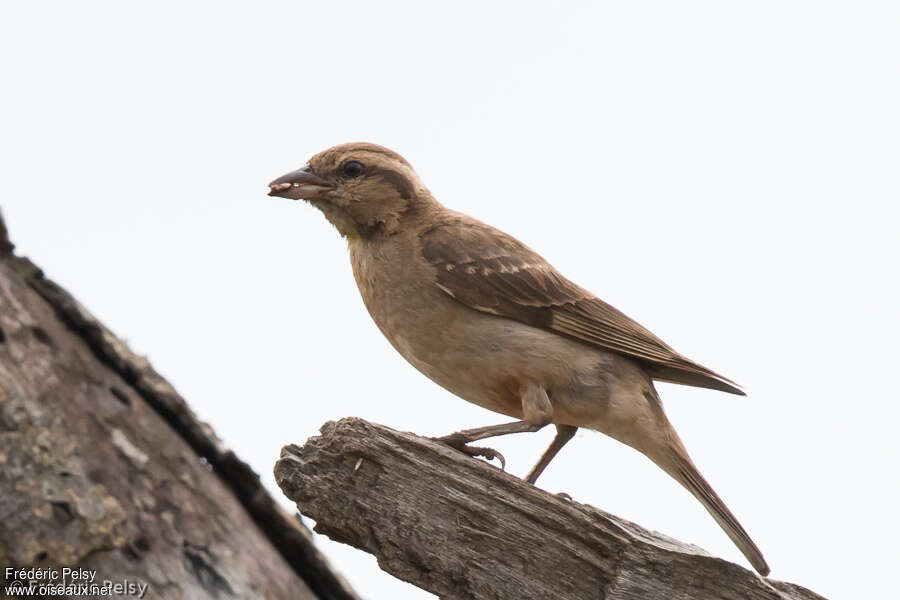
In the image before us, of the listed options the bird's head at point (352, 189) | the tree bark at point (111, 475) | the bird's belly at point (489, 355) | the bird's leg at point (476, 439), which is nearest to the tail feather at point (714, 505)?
the bird's belly at point (489, 355)

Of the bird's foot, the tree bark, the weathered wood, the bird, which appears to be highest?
the bird

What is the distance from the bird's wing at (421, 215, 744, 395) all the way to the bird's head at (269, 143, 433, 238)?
303 millimetres

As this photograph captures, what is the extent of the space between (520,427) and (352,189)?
74.0 inches

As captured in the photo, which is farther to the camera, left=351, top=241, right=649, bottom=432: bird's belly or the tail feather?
left=351, top=241, right=649, bottom=432: bird's belly

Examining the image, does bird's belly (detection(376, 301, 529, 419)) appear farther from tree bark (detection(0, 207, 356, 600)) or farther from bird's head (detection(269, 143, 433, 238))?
tree bark (detection(0, 207, 356, 600))

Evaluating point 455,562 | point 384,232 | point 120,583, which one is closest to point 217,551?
point 120,583

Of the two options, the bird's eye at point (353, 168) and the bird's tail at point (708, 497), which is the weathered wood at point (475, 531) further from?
the bird's eye at point (353, 168)

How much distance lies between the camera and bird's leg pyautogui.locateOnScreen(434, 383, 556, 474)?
5.73 m

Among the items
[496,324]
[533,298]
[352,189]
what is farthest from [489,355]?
[352,189]

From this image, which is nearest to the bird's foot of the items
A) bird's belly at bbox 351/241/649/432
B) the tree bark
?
bird's belly at bbox 351/241/649/432

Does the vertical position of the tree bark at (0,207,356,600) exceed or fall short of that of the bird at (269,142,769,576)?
it falls short

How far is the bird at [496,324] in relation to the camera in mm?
6289

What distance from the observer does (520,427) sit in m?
6.07

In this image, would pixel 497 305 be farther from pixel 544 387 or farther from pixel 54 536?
pixel 54 536
